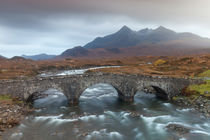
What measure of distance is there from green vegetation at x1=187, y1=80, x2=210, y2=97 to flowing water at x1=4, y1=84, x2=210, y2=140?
5197 millimetres

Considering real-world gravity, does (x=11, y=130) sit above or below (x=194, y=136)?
above

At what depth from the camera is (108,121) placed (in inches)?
763

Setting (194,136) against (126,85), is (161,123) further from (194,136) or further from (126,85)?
(126,85)

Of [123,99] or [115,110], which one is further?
[123,99]

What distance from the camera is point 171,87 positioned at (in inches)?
1047

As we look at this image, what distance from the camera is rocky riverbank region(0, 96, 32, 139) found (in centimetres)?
1681

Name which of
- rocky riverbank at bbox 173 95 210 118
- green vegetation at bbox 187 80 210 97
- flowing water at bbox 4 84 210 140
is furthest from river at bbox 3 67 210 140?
green vegetation at bbox 187 80 210 97

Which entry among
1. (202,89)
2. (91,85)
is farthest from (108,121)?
(202,89)

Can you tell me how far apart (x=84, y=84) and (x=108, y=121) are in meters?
6.90

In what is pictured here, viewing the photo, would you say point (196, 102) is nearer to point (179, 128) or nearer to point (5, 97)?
point (179, 128)

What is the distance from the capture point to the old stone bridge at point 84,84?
72.1 ft

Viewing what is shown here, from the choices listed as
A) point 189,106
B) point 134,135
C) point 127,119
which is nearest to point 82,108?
point 127,119

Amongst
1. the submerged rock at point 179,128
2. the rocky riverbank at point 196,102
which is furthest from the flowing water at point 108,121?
the rocky riverbank at point 196,102

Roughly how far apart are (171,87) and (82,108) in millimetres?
15186
